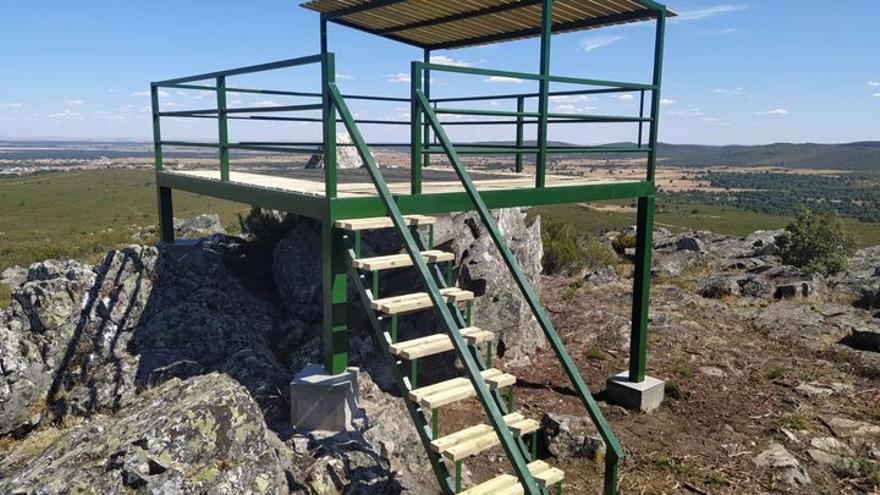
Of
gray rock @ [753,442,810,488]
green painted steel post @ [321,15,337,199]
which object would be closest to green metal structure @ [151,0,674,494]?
green painted steel post @ [321,15,337,199]

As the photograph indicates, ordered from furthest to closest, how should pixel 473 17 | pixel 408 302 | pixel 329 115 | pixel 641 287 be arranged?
pixel 473 17 → pixel 641 287 → pixel 329 115 → pixel 408 302

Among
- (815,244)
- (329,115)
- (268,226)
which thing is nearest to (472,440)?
(329,115)

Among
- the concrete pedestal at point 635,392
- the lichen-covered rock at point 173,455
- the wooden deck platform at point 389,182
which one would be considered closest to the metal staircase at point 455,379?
the wooden deck platform at point 389,182

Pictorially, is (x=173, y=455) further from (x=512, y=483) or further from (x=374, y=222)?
(x=512, y=483)

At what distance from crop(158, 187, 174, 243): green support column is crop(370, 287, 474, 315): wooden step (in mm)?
5851

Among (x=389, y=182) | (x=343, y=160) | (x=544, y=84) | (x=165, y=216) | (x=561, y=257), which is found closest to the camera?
(x=544, y=84)

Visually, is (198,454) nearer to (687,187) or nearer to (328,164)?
(328,164)

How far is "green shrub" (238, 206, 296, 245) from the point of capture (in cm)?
1053

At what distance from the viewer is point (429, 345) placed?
4.80m

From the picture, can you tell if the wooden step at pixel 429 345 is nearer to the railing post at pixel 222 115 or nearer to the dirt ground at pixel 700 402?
the dirt ground at pixel 700 402

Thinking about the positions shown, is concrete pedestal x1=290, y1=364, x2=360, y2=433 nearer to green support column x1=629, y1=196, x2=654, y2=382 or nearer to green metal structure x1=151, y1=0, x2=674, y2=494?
green metal structure x1=151, y1=0, x2=674, y2=494

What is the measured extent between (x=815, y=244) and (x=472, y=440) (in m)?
20.6

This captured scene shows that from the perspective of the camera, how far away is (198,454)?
4.74 meters

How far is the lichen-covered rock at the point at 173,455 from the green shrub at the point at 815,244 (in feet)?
62.7
